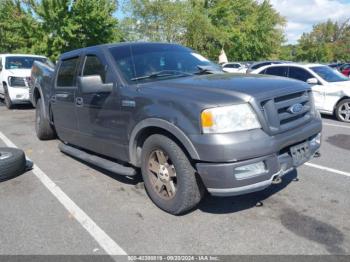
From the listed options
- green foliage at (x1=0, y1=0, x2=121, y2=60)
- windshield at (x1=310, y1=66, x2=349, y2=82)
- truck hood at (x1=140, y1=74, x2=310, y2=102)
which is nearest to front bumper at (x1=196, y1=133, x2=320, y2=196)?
truck hood at (x1=140, y1=74, x2=310, y2=102)

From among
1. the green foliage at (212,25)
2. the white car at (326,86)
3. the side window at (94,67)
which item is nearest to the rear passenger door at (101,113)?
the side window at (94,67)

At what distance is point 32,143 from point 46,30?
50.2ft

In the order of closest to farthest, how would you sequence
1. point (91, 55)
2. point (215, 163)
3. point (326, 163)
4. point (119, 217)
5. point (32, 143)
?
point (215, 163) → point (119, 217) → point (91, 55) → point (326, 163) → point (32, 143)

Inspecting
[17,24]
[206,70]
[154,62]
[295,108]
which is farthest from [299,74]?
[17,24]

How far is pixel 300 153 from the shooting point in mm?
3713

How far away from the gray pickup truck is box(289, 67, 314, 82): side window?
613cm

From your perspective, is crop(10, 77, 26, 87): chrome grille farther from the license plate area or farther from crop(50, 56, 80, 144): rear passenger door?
the license plate area

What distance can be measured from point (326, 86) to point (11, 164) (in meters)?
8.12

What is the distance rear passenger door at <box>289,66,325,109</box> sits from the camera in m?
9.91

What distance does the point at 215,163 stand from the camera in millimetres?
3271

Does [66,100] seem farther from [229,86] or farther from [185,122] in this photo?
[229,86]

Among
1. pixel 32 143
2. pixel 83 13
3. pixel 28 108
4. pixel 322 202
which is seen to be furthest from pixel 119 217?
pixel 83 13

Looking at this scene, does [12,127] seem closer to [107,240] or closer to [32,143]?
[32,143]

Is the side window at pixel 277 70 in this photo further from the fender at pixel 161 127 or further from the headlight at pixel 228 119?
the headlight at pixel 228 119
